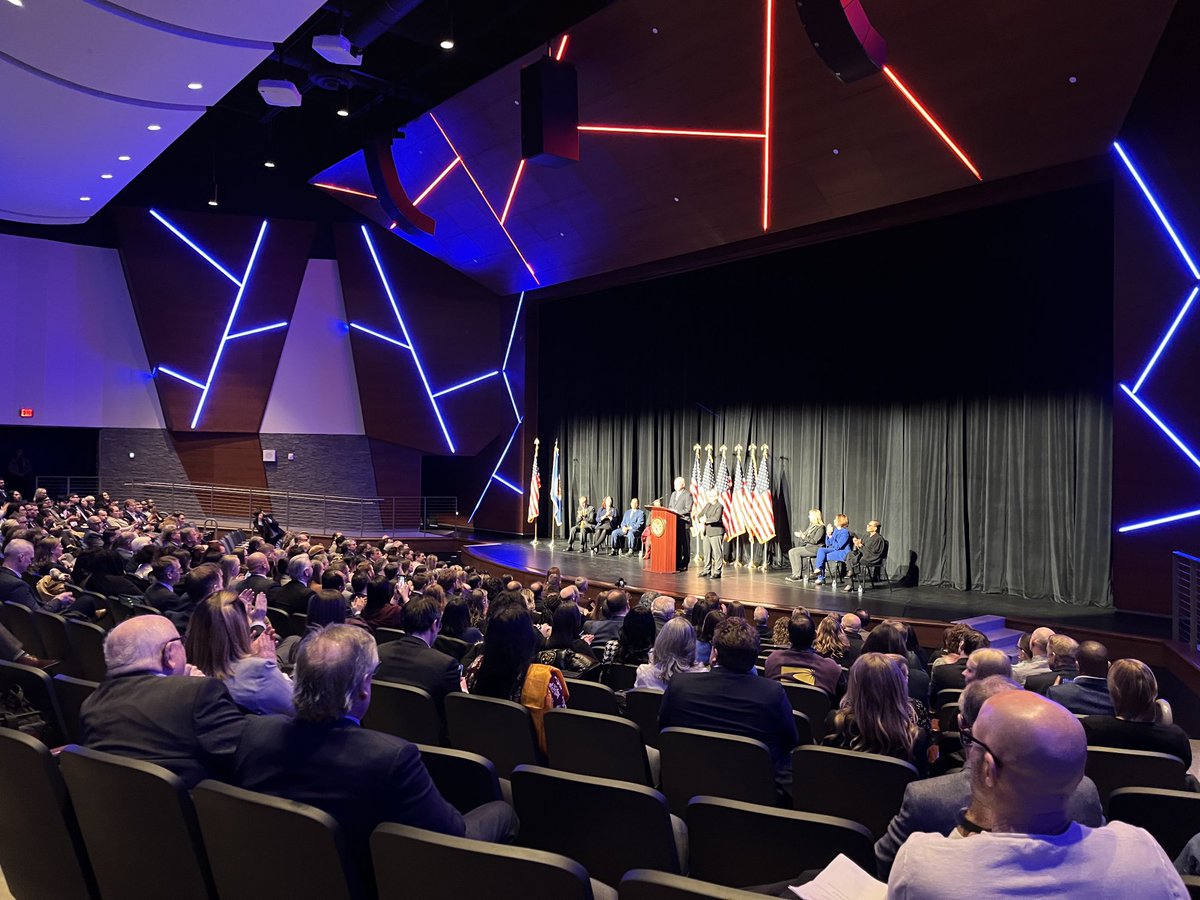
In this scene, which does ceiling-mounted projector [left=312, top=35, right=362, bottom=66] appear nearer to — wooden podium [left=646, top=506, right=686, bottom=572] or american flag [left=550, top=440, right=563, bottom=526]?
wooden podium [left=646, top=506, right=686, bottom=572]

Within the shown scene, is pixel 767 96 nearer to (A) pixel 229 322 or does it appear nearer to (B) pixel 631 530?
(B) pixel 631 530

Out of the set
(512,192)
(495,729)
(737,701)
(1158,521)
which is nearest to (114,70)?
(512,192)

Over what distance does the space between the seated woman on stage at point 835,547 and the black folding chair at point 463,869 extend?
10.00 m

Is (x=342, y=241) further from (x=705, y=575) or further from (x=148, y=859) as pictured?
(x=148, y=859)

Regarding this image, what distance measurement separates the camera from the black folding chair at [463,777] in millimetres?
2277

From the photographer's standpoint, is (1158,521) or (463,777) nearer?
(463,777)

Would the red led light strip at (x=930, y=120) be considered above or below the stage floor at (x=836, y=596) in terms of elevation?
above

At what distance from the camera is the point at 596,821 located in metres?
2.13

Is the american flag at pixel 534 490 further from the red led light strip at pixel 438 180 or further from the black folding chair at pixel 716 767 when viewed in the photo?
the black folding chair at pixel 716 767

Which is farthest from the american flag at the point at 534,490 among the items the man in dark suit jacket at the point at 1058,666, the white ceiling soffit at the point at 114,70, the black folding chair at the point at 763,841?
the black folding chair at the point at 763,841

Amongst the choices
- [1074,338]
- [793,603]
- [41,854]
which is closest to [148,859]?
[41,854]

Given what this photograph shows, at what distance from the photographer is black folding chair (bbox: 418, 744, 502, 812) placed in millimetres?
2277

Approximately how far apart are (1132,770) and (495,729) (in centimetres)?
204

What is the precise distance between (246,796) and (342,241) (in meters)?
16.5
